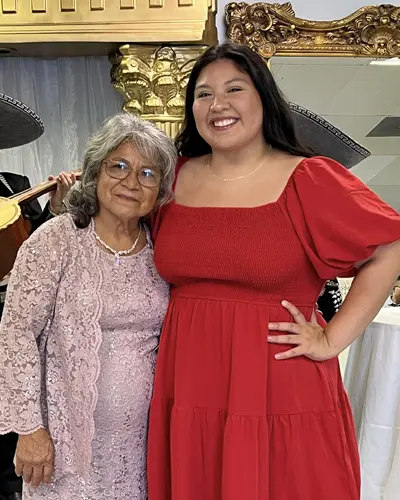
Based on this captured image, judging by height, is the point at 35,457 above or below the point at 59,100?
below

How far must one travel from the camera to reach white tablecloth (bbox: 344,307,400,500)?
176 cm

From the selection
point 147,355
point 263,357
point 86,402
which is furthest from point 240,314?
point 86,402

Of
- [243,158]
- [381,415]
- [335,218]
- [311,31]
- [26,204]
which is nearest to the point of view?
[335,218]

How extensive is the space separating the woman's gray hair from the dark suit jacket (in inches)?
19.2

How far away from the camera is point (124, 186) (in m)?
1.16

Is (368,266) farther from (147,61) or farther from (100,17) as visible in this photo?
(100,17)

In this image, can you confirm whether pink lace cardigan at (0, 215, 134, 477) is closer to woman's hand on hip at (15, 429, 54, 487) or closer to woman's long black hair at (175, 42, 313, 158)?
woman's hand on hip at (15, 429, 54, 487)

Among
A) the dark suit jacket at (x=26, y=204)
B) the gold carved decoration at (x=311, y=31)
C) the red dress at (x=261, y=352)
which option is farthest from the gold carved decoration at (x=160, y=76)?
the red dress at (x=261, y=352)

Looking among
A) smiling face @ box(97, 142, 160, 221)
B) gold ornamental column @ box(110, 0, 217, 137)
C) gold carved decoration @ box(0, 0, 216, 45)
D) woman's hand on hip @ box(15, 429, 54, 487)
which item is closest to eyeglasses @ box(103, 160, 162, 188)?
smiling face @ box(97, 142, 160, 221)

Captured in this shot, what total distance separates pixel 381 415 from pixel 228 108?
1.06 metres

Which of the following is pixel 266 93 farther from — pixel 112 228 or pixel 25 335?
pixel 25 335

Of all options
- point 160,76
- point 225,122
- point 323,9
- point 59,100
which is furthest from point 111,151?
point 323,9

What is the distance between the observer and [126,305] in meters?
1.17

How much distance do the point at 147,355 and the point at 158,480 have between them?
245 millimetres
